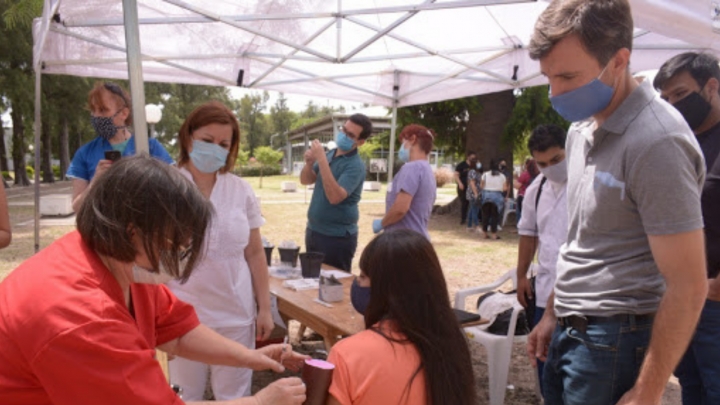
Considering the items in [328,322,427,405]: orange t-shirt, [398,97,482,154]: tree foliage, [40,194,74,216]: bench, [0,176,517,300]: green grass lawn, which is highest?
[398,97,482,154]: tree foliage

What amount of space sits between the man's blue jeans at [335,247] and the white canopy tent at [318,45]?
5.88 feet

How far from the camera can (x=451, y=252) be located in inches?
390

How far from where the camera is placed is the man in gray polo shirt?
126 cm

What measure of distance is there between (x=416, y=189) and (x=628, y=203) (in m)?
2.49

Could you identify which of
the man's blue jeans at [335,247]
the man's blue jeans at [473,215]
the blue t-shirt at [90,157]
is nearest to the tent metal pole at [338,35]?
the man's blue jeans at [335,247]

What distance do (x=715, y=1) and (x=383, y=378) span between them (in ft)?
7.01

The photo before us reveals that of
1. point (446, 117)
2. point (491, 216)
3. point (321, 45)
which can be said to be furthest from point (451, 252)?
point (321, 45)

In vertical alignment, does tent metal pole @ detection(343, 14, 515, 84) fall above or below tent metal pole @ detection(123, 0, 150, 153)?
above

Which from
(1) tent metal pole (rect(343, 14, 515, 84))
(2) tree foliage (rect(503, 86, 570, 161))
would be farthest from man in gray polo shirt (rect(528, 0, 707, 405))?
(2) tree foliage (rect(503, 86, 570, 161))

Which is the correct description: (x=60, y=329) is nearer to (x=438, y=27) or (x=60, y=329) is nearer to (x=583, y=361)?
(x=583, y=361)

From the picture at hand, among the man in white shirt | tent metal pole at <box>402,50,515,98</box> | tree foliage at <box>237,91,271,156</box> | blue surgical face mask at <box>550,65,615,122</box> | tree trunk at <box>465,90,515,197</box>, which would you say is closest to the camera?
blue surgical face mask at <box>550,65,615,122</box>

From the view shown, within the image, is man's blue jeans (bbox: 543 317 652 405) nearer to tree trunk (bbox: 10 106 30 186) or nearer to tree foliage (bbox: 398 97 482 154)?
tree foliage (bbox: 398 97 482 154)

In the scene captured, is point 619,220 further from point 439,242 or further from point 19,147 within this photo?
point 19,147

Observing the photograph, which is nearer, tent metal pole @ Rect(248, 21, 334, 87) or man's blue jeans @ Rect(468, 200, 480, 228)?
tent metal pole @ Rect(248, 21, 334, 87)
